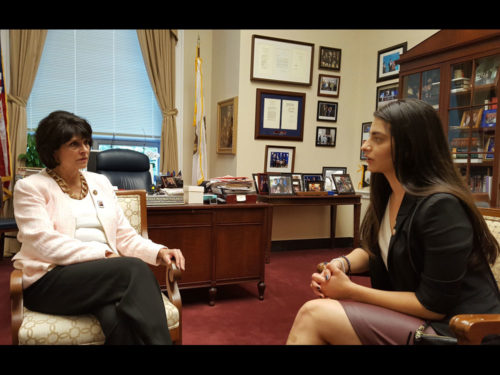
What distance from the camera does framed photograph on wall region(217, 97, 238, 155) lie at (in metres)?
4.62

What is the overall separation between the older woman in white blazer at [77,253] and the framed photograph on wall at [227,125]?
9.43 ft

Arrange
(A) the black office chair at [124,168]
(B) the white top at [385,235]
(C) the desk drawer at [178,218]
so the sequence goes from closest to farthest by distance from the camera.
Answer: (B) the white top at [385,235]
(C) the desk drawer at [178,218]
(A) the black office chair at [124,168]

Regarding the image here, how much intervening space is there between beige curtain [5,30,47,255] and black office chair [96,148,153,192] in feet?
5.22

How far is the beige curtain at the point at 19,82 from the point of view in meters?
4.47

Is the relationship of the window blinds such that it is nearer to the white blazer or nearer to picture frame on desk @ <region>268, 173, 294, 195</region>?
picture frame on desk @ <region>268, 173, 294, 195</region>

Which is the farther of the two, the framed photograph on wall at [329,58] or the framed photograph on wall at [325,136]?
the framed photograph on wall at [325,136]

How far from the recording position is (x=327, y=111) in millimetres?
4984

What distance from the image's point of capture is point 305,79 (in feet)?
15.7

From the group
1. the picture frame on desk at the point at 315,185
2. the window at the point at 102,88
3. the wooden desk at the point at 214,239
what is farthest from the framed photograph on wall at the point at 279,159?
the wooden desk at the point at 214,239

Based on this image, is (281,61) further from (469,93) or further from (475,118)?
(475,118)

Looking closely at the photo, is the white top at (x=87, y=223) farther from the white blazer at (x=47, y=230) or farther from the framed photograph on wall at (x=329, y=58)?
the framed photograph on wall at (x=329, y=58)

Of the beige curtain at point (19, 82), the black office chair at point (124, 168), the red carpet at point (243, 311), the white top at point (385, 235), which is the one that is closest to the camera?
the white top at point (385, 235)

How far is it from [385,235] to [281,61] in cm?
363

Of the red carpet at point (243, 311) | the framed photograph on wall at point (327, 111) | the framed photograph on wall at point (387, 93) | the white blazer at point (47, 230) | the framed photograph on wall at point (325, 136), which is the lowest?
the red carpet at point (243, 311)
